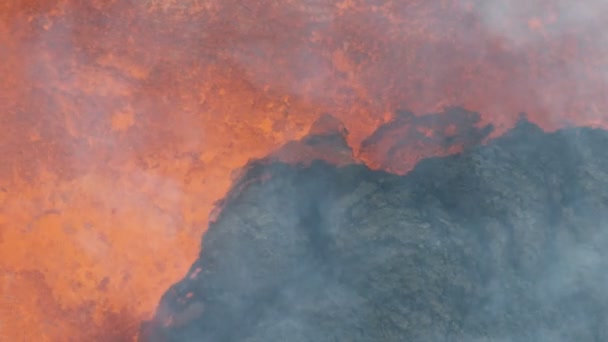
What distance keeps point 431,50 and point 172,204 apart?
7978mm

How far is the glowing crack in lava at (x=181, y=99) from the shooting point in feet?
43.2

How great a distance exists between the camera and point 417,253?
471 inches

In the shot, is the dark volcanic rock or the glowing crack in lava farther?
the glowing crack in lava

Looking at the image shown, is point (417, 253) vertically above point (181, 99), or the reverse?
point (181, 99)

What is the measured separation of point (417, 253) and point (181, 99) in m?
7.06

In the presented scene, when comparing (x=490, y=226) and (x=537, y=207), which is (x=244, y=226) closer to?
(x=490, y=226)

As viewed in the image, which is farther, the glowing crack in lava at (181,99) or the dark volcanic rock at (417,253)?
the glowing crack in lava at (181,99)

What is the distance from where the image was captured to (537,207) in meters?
12.6

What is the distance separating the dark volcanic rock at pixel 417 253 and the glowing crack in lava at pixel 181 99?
2.74 feet

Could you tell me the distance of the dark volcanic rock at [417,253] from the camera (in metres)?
11.4

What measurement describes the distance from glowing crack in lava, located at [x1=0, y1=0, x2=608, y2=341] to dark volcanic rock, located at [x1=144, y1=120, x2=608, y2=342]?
84cm

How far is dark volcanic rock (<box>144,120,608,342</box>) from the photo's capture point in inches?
448

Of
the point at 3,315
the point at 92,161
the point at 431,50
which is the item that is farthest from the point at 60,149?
the point at 431,50

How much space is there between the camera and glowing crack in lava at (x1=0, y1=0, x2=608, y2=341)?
13164 mm
